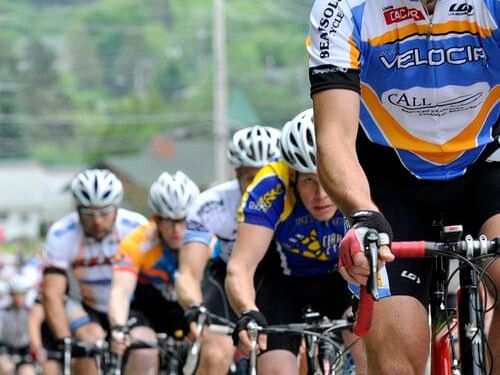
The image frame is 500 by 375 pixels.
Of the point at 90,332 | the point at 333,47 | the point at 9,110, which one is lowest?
the point at 90,332

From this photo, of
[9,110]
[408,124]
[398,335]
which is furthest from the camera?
[9,110]

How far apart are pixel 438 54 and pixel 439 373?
1259 millimetres

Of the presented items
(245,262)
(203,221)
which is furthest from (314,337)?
(203,221)

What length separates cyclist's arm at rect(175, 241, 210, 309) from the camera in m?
10.6

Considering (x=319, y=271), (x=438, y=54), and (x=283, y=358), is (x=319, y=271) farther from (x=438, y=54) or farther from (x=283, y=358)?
(x=438, y=54)

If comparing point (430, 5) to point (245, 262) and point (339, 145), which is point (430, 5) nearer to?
point (339, 145)

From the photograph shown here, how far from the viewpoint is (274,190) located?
28.7 feet

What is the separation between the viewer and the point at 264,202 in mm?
8648

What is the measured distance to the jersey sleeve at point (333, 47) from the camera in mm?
6023

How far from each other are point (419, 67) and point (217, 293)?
4844 mm

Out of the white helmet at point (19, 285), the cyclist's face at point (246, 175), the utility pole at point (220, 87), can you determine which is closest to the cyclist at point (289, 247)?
the cyclist's face at point (246, 175)

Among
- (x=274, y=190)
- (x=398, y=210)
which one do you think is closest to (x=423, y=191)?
(x=398, y=210)

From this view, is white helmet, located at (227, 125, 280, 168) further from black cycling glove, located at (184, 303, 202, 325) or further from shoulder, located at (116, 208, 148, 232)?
shoulder, located at (116, 208, 148, 232)

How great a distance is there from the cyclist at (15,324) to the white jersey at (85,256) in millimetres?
11345
